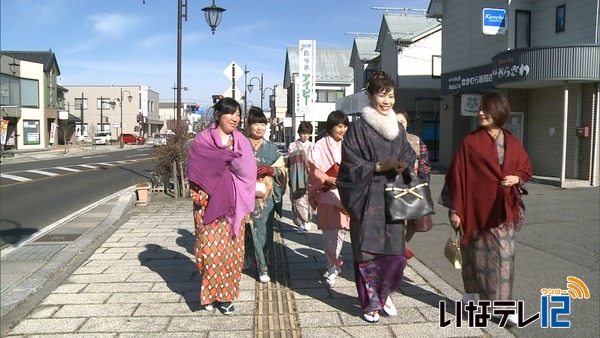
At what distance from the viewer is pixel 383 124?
3.94 m

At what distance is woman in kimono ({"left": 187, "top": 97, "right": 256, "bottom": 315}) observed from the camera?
14.0 ft

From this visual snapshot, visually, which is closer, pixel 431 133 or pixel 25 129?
pixel 431 133

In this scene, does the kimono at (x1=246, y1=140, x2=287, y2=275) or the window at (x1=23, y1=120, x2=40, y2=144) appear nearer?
the kimono at (x1=246, y1=140, x2=287, y2=275)

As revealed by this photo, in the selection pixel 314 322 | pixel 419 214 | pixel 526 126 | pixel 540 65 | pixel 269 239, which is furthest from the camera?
pixel 526 126

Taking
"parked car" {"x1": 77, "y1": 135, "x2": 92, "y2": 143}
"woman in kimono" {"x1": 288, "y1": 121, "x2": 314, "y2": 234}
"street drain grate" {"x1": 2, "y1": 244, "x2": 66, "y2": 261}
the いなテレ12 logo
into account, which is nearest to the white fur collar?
the いなテレ12 logo

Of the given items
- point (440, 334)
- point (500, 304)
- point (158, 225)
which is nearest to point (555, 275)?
point (500, 304)

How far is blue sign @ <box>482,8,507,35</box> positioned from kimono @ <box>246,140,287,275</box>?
14.0 meters

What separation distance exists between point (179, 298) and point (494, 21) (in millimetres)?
15959

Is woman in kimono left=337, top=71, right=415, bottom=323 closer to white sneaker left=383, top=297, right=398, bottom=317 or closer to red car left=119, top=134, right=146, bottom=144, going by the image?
white sneaker left=383, top=297, right=398, bottom=317

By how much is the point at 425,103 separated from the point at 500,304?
24.5 meters

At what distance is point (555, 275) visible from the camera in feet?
18.6

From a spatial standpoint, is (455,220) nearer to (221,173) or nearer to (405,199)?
(405,199)

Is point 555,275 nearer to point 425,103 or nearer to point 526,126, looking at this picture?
point 526,126

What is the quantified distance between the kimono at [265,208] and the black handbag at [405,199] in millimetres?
1819
